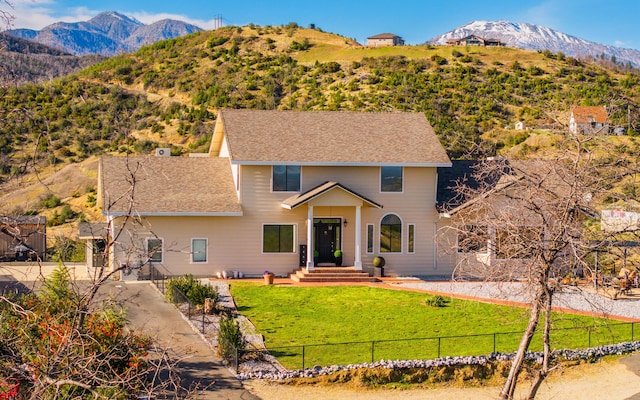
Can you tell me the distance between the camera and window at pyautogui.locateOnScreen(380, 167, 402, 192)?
34.1 meters

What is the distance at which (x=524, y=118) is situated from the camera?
6900cm

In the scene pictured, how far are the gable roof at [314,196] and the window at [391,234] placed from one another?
1435 millimetres

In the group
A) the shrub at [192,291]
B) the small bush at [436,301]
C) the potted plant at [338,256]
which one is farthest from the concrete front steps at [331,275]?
the shrub at [192,291]

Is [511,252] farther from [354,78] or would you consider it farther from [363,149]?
[354,78]

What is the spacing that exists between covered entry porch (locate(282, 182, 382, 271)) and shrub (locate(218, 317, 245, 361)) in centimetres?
1222

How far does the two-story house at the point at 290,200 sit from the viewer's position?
3222 centimetres

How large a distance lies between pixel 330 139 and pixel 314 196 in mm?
4304

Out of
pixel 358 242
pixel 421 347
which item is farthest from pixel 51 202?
pixel 421 347

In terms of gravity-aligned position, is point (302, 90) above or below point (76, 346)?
above

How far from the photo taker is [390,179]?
34156mm

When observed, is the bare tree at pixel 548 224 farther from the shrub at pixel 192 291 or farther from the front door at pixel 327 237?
the front door at pixel 327 237

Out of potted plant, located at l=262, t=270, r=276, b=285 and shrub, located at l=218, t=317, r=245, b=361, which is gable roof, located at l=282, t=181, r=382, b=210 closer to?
potted plant, located at l=262, t=270, r=276, b=285

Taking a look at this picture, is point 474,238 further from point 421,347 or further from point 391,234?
point 391,234

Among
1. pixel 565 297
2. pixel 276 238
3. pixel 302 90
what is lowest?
pixel 565 297
